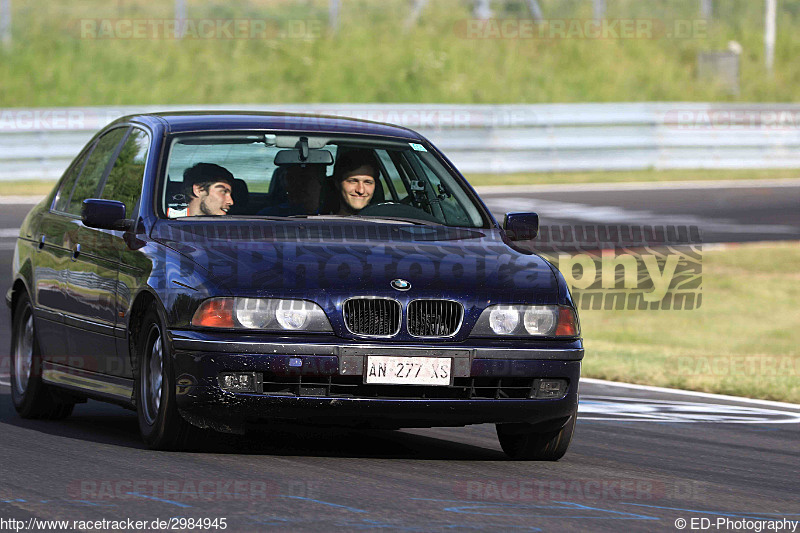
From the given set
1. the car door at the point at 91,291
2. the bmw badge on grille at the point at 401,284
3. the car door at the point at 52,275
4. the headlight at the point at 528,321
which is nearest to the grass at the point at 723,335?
the headlight at the point at 528,321

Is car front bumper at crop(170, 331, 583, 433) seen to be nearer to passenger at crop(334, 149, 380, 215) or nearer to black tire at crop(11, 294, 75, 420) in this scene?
passenger at crop(334, 149, 380, 215)

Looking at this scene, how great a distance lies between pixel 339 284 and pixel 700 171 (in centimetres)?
2462

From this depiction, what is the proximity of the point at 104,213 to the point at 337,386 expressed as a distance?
1.59 meters

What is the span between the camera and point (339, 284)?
6.92 metres

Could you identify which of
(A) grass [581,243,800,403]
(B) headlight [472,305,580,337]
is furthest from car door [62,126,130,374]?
(A) grass [581,243,800,403]

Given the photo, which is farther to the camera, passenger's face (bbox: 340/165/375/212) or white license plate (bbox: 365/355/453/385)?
passenger's face (bbox: 340/165/375/212)

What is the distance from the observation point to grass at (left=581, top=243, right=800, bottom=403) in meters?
12.2

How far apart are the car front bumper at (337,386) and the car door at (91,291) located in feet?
3.22

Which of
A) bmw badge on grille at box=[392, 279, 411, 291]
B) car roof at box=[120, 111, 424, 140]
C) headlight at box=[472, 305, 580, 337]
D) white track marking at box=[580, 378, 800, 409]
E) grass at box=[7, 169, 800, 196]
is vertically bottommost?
grass at box=[7, 169, 800, 196]

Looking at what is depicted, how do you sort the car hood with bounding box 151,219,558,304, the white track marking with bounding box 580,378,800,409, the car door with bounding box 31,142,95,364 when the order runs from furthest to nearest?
the white track marking with bounding box 580,378,800,409, the car door with bounding box 31,142,95,364, the car hood with bounding box 151,219,558,304

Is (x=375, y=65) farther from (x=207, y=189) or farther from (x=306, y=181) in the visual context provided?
(x=207, y=189)

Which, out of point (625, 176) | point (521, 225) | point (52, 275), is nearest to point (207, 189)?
point (52, 275)

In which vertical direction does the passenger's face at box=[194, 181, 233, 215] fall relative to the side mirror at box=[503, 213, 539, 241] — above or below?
above

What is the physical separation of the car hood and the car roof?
74 cm
